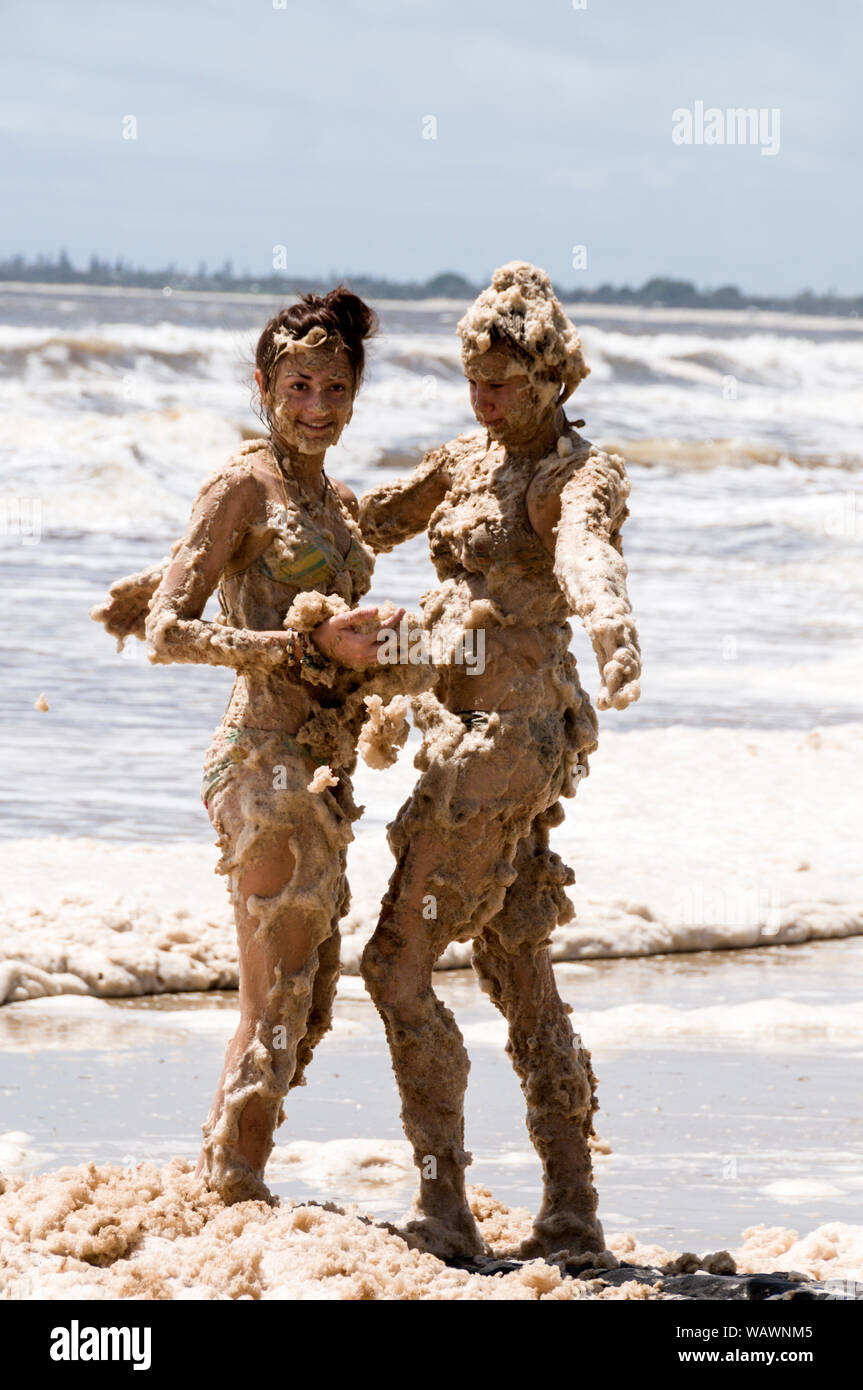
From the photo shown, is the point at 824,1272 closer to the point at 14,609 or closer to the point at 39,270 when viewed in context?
the point at 14,609

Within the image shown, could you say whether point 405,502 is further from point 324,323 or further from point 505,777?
point 505,777

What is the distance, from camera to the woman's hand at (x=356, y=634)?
153 inches

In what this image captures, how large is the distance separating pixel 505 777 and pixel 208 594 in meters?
0.76

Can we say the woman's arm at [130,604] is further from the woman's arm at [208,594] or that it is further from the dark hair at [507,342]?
the dark hair at [507,342]

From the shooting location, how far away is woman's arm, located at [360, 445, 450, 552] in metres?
4.55


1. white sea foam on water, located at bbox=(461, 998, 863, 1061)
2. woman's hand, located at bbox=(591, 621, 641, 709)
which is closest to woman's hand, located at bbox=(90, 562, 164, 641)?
woman's hand, located at bbox=(591, 621, 641, 709)

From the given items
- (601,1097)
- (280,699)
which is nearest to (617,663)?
(280,699)

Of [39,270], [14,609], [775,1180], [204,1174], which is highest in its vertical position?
[39,270]

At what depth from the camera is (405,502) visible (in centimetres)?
457

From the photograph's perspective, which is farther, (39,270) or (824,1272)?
(39,270)
